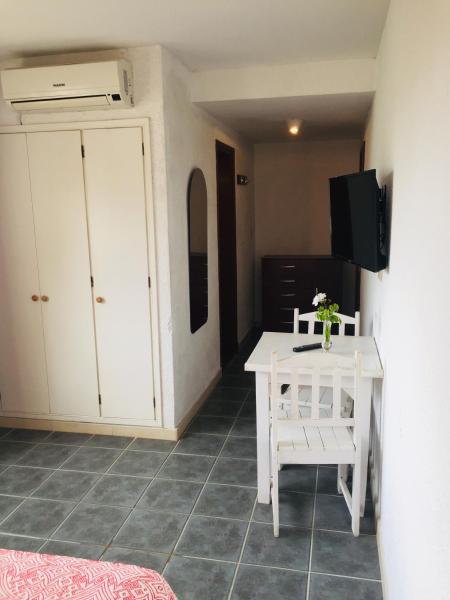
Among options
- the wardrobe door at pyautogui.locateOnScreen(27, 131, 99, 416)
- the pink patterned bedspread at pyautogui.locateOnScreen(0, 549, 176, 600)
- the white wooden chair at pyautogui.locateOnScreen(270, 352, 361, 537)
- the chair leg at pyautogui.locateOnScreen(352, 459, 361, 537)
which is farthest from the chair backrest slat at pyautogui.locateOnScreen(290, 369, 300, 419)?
the wardrobe door at pyautogui.locateOnScreen(27, 131, 99, 416)

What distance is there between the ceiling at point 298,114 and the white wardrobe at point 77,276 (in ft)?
3.54

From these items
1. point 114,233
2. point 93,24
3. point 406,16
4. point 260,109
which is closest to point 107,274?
point 114,233

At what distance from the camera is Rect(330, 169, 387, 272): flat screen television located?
2.34 meters

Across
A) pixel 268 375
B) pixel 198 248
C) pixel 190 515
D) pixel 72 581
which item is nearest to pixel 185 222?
pixel 198 248

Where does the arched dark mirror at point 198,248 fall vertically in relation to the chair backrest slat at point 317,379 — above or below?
above

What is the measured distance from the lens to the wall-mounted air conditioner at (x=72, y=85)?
3.02 meters

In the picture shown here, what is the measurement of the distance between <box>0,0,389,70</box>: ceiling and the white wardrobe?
0.56m

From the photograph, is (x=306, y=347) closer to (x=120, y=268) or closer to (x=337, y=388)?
(x=337, y=388)

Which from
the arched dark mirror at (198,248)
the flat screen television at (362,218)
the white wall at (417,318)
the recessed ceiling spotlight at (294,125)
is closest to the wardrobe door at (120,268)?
the arched dark mirror at (198,248)

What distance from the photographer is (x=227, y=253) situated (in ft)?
17.8

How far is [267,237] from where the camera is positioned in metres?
6.66

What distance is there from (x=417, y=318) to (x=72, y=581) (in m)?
1.24

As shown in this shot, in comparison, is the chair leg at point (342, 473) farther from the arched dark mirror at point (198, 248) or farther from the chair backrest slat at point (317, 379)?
the arched dark mirror at point (198, 248)

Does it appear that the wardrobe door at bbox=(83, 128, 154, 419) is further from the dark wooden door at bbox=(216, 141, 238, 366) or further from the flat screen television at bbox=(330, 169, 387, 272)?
the dark wooden door at bbox=(216, 141, 238, 366)
